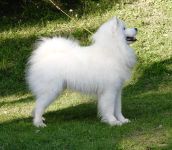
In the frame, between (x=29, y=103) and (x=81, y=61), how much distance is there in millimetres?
2824

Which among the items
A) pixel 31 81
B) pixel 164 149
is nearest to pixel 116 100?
pixel 31 81

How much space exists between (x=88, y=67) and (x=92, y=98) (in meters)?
2.41

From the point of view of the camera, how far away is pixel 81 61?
8.80 meters

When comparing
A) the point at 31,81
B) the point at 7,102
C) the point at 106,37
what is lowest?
the point at 7,102

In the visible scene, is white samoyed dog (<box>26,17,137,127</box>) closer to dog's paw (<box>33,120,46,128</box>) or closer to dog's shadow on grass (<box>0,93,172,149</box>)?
dog's paw (<box>33,120,46,128</box>)

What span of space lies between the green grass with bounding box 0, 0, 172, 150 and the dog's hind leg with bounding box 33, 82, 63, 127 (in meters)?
0.16

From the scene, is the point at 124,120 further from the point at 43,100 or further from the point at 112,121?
the point at 43,100

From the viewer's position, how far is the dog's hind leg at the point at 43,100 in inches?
347

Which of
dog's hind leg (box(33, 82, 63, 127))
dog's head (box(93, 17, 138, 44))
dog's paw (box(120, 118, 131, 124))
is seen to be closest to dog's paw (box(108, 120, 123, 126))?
dog's paw (box(120, 118, 131, 124))

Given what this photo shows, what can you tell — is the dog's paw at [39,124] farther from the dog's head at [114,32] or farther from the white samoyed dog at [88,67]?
the dog's head at [114,32]

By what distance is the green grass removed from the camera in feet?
25.0

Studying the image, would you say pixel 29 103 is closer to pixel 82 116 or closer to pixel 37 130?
pixel 82 116

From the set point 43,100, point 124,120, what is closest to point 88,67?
point 43,100

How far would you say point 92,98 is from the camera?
36.4 ft
